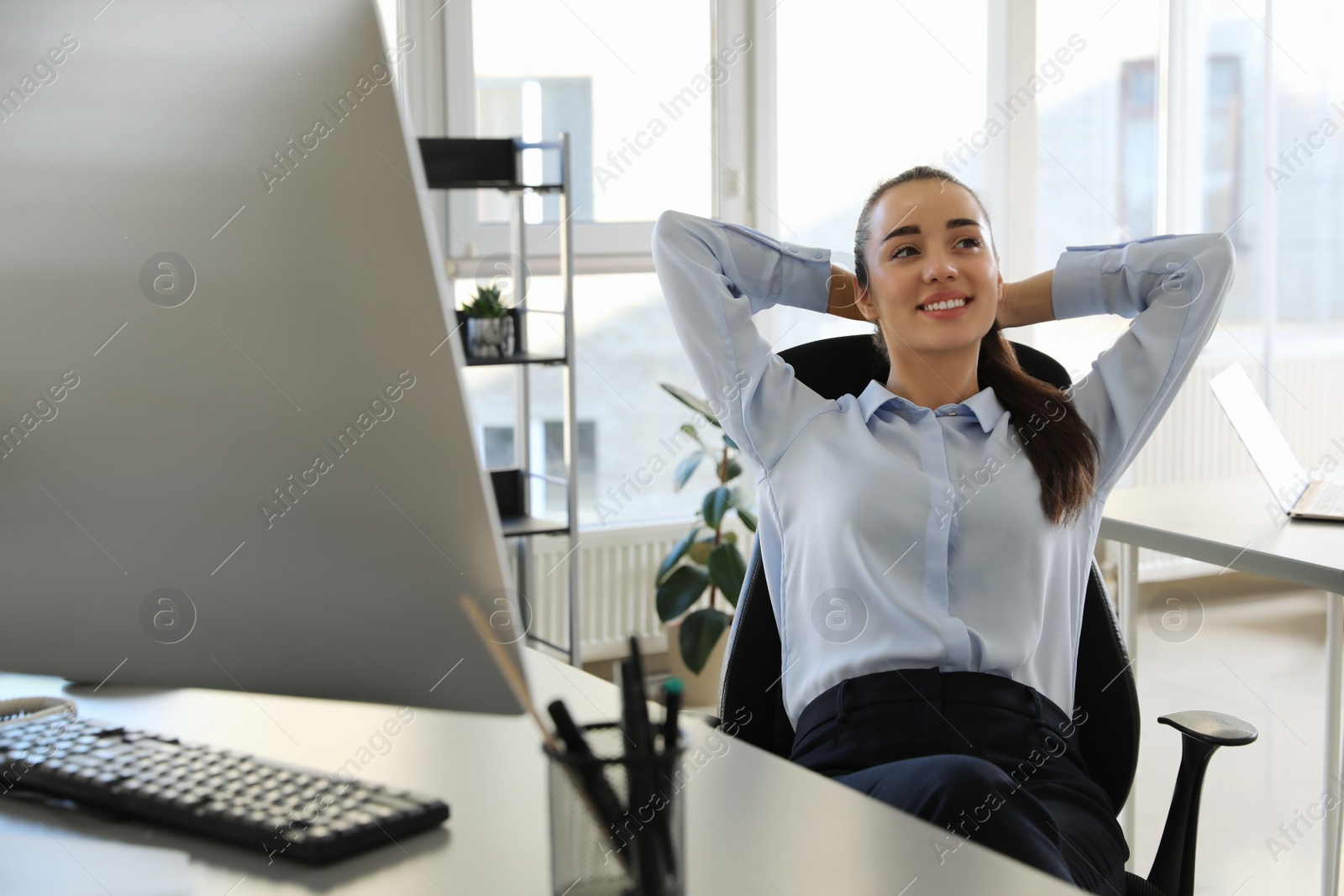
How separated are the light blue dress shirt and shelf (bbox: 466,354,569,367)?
120 cm

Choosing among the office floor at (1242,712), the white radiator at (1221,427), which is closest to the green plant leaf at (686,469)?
the office floor at (1242,712)

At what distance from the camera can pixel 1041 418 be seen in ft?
5.20

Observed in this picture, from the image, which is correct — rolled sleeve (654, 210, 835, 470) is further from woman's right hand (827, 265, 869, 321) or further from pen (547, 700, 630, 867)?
pen (547, 700, 630, 867)

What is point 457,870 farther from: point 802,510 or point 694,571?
point 694,571

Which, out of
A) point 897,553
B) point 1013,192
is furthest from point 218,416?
point 1013,192

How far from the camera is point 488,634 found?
0.62 meters

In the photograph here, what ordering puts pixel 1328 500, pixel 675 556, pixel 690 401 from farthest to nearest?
pixel 675 556 < pixel 690 401 < pixel 1328 500

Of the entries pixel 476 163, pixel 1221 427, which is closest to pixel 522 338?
pixel 476 163

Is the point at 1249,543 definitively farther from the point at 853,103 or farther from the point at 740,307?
the point at 853,103

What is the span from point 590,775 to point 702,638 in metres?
2.73

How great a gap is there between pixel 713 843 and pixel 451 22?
3.03m

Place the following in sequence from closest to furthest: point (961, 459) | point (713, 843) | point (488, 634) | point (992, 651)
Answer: point (488, 634) < point (713, 843) < point (992, 651) < point (961, 459)

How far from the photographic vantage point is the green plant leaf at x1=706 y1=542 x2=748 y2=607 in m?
3.30

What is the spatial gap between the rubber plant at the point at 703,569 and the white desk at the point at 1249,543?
1190 mm
